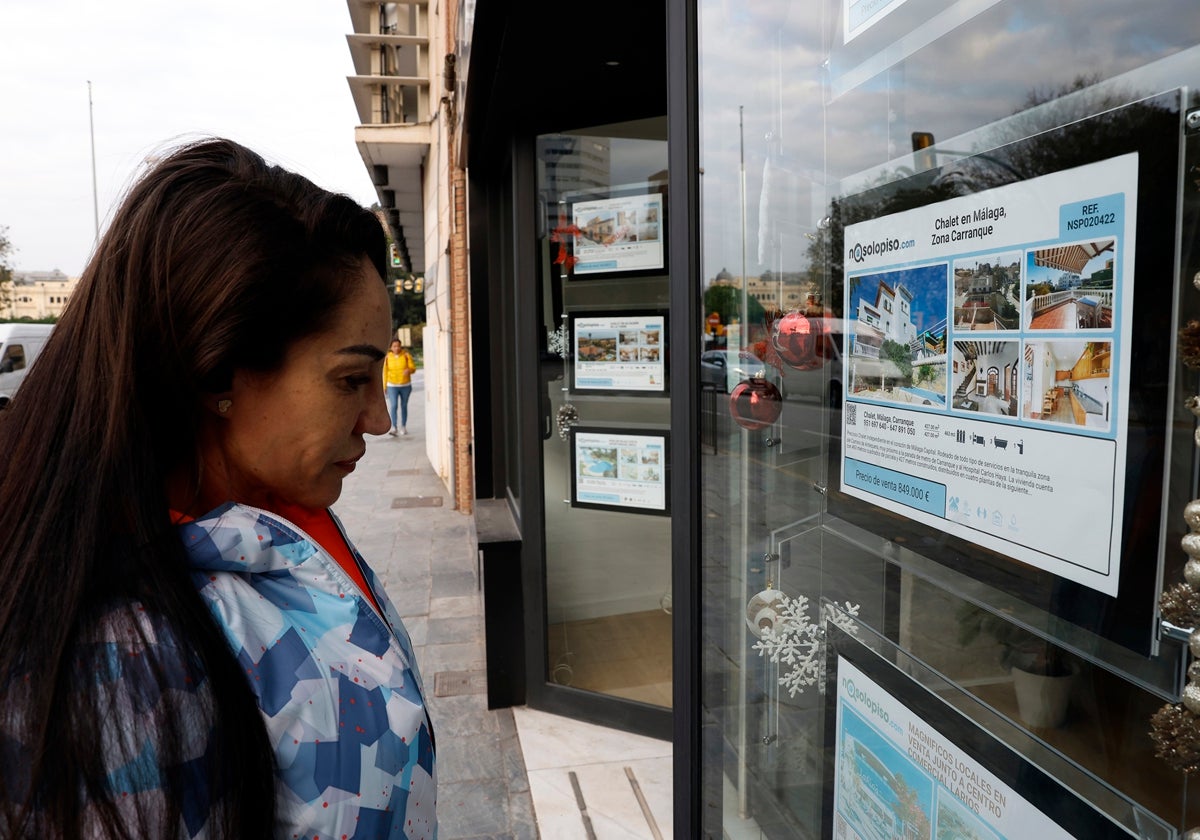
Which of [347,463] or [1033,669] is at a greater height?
[347,463]

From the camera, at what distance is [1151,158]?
31.1 inches

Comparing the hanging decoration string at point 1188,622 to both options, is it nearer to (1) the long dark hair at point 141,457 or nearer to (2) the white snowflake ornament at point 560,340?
(1) the long dark hair at point 141,457

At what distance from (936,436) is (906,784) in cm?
53

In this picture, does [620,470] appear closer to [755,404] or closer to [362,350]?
[755,404]

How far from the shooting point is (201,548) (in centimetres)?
98

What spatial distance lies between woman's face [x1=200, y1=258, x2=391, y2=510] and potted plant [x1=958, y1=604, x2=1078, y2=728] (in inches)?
33.1

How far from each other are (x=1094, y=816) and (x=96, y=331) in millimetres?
1224

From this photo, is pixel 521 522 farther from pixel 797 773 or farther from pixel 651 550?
pixel 797 773

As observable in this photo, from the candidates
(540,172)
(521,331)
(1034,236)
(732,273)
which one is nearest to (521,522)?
(521,331)

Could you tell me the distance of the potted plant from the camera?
3.13ft

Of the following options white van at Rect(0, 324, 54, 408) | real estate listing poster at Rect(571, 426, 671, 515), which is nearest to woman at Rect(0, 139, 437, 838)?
real estate listing poster at Rect(571, 426, 671, 515)

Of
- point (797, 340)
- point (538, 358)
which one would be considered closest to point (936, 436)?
point (797, 340)

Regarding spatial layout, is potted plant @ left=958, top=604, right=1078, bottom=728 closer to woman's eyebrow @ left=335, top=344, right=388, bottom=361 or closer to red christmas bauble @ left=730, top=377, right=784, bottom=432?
red christmas bauble @ left=730, top=377, right=784, bottom=432

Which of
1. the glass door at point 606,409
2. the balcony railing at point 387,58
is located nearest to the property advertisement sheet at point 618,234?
the glass door at point 606,409
